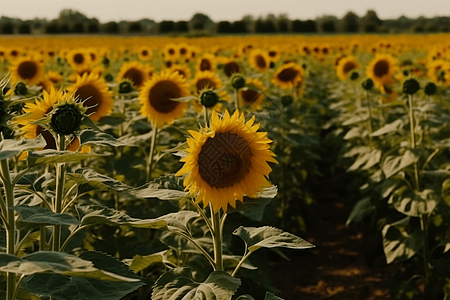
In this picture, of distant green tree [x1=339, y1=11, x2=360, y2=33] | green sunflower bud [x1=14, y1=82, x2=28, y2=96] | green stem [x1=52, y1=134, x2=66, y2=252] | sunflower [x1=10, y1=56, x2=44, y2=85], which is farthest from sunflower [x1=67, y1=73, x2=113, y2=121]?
distant green tree [x1=339, y1=11, x2=360, y2=33]

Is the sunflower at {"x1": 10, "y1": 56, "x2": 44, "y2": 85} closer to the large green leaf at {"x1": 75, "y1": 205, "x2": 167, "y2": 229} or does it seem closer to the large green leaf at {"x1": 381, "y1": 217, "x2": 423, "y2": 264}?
the large green leaf at {"x1": 381, "y1": 217, "x2": 423, "y2": 264}

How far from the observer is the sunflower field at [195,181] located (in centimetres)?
182

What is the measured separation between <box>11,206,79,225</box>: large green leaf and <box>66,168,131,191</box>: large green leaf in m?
0.36

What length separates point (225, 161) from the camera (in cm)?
211

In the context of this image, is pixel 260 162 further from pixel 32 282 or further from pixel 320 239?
pixel 320 239

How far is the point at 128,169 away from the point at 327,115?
6404 mm

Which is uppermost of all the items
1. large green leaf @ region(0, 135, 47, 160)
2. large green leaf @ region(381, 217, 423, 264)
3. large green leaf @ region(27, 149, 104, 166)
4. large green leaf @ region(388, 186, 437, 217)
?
large green leaf @ region(0, 135, 47, 160)

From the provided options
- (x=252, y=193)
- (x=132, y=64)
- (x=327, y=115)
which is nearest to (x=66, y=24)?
(x=327, y=115)

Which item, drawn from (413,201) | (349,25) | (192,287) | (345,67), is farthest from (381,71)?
(349,25)

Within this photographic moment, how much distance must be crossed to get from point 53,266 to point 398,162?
11.7 ft

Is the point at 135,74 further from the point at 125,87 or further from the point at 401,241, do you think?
the point at 401,241

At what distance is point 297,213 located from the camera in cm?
635

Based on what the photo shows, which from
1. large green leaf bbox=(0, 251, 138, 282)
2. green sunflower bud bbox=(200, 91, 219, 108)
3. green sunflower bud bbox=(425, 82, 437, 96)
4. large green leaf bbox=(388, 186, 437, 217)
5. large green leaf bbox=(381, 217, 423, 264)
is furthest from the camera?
green sunflower bud bbox=(425, 82, 437, 96)

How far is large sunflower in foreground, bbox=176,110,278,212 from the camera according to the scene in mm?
2023
